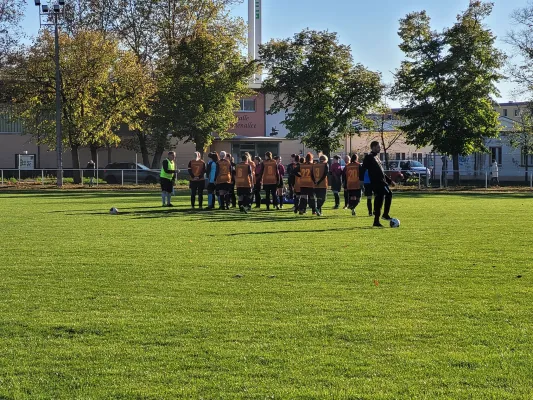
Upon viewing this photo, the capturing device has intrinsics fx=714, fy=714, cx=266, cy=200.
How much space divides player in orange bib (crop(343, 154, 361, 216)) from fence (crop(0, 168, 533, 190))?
20.8 metres

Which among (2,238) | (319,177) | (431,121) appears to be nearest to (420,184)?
(431,121)

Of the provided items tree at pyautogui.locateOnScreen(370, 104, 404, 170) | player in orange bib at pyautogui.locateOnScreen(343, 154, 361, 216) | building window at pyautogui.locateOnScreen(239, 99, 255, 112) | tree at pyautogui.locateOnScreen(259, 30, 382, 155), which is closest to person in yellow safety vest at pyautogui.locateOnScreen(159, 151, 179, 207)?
player in orange bib at pyautogui.locateOnScreen(343, 154, 361, 216)

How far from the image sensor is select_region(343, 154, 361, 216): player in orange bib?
63.2ft

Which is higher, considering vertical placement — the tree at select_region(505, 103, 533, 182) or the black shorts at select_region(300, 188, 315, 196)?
the tree at select_region(505, 103, 533, 182)

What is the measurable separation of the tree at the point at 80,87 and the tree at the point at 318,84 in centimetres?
841

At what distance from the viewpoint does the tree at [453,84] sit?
1597 inches

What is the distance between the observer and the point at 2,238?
503 inches

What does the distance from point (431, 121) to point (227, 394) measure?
126ft

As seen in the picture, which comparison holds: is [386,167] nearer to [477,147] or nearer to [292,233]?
[477,147]

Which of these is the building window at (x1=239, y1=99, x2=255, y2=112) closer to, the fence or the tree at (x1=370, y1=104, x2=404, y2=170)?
the tree at (x1=370, y1=104, x2=404, y2=170)

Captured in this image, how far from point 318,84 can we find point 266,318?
1538 inches

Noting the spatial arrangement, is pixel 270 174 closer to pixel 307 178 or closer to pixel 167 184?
pixel 307 178

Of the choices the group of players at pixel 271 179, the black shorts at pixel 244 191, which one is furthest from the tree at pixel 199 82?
the black shorts at pixel 244 191

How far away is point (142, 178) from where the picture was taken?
1686 inches
